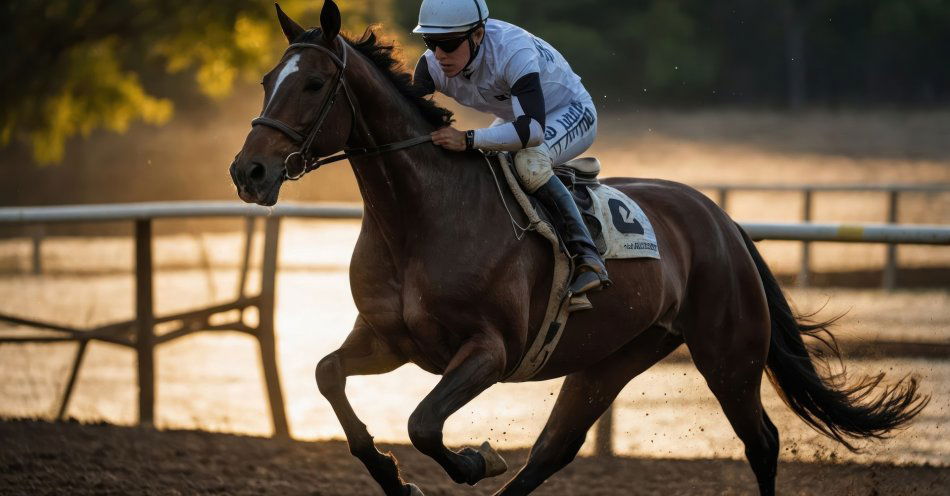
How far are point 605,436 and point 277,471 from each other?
1.58 m

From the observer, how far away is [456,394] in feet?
12.1

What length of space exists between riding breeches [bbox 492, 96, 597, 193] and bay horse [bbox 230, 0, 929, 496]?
0.11m

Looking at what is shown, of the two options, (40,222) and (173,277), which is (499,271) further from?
(173,277)

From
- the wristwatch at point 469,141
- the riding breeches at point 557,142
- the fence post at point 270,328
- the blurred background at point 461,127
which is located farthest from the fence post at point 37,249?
the wristwatch at point 469,141

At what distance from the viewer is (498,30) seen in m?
4.04

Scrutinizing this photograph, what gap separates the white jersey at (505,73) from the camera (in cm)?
398

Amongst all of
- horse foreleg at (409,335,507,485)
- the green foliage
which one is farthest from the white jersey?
the green foliage

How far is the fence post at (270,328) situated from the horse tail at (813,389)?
267 centimetres

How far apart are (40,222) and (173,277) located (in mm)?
1384

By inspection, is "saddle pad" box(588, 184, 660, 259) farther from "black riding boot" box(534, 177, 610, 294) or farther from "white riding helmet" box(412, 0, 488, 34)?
"white riding helmet" box(412, 0, 488, 34)

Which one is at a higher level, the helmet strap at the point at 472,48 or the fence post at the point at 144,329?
the helmet strap at the point at 472,48

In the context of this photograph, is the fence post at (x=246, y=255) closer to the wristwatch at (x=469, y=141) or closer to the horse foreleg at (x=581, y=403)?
the horse foreleg at (x=581, y=403)

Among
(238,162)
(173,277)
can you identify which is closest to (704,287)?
(238,162)

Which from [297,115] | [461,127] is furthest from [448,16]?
[461,127]
